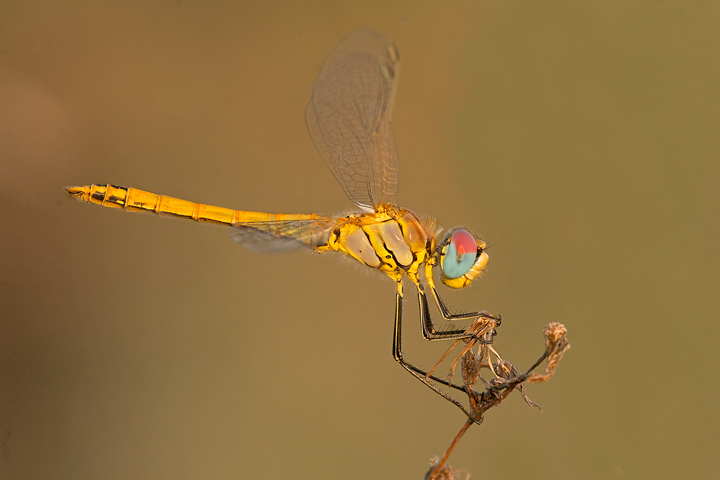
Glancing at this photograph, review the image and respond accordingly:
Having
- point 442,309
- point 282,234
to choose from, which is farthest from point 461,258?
point 282,234

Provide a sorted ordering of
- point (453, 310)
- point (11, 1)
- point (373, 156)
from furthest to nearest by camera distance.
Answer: point (11, 1) < point (373, 156) < point (453, 310)

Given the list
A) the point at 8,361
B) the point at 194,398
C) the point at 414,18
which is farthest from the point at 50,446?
the point at 414,18

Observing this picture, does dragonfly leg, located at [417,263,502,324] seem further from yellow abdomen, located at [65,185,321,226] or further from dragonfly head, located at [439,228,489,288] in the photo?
yellow abdomen, located at [65,185,321,226]

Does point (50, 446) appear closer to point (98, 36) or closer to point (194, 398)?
point (194, 398)

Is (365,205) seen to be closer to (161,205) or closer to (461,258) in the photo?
(461,258)

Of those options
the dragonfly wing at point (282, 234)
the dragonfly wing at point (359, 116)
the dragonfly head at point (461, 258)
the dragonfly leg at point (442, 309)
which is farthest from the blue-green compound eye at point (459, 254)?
the dragonfly wing at point (282, 234)

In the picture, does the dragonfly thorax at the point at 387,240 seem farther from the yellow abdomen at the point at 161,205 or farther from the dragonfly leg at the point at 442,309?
the yellow abdomen at the point at 161,205

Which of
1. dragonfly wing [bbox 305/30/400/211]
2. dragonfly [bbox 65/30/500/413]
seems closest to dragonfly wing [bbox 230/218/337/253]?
dragonfly [bbox 65/30/500/413]
